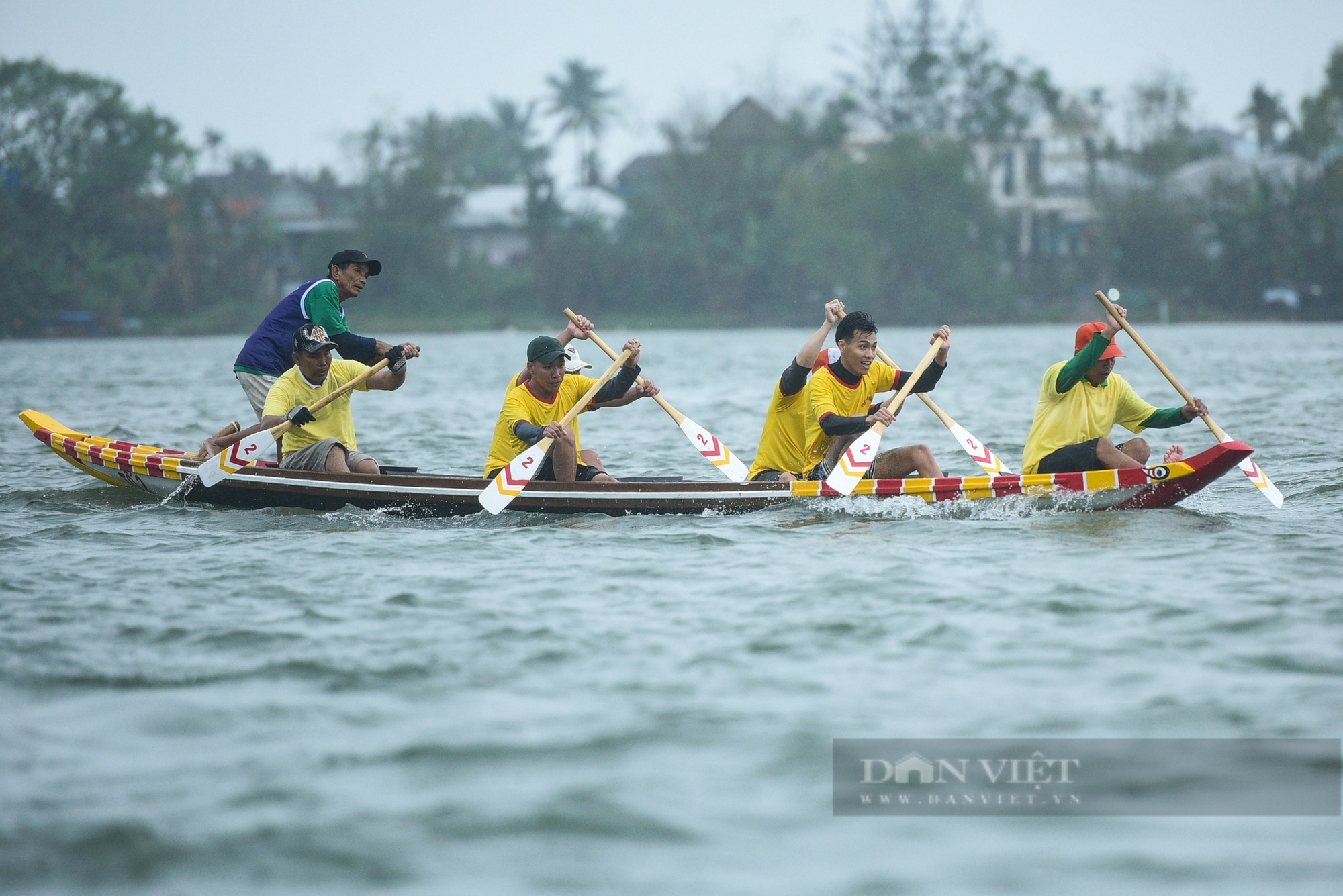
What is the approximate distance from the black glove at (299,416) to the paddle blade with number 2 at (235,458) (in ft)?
0.55

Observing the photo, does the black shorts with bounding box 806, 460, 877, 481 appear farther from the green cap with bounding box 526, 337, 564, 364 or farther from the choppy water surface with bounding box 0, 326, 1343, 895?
the green cap with bounding box 526, 337, 564, 364

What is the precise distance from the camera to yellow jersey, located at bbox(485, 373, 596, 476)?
9.18 m

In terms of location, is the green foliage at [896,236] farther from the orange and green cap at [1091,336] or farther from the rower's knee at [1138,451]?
the rower's knee at [1138,451]

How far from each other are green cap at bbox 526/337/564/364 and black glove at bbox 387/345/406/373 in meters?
0.93

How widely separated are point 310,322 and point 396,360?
770mm

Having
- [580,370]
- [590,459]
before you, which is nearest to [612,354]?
[580,370]

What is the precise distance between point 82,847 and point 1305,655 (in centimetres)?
486

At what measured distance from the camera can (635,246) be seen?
6172 centimetres

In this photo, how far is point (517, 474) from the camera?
357 inches

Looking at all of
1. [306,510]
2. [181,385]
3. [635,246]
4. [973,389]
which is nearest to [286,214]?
[635,246]

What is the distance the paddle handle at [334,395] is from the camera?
30.5ft

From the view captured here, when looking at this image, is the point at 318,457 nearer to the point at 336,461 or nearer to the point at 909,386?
the point at 336,461

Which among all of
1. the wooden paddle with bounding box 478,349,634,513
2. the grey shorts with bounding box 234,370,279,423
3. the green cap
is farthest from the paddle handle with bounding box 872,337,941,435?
the grey shorts with bounding box 234,370,279,423

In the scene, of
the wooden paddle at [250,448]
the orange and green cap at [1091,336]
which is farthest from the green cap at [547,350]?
the orange and green cap at [1091,336]
